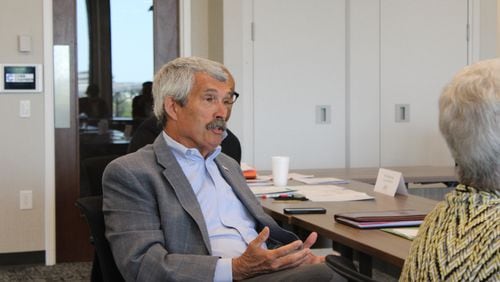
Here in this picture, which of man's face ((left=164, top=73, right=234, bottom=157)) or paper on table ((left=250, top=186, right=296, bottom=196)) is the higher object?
man's face ((left=164, top=73, right=234, bottom=157))

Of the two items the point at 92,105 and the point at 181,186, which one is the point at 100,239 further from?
the point at 92,105

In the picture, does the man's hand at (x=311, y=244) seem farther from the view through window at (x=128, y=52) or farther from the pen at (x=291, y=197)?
the view through window at (x=128, y=52)

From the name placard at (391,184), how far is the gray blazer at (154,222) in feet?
3.31

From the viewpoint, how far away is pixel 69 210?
4.88m

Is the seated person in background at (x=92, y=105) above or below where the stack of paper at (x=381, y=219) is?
above

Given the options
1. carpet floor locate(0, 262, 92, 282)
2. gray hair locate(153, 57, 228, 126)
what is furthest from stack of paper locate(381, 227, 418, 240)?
carpet floor locate(0, 262, 92, 282)

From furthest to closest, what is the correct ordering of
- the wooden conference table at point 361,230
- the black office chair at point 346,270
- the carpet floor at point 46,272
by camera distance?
the carpet floor at point 46,272, the wooden conference table at point 361,230, the black office chair at point 346,270

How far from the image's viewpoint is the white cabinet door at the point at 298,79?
4973mm

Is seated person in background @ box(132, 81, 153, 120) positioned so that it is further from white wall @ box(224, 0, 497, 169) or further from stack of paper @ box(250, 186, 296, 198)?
stack of paper @ box(250, 186, 296, 198)

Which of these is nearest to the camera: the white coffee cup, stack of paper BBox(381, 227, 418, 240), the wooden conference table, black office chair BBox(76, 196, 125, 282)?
the wooden conference table

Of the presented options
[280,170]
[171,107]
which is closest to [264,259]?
Answer: [171,107]

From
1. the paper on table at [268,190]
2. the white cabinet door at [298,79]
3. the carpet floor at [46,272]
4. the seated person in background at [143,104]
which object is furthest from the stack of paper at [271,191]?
the seated person in background at [143,104]

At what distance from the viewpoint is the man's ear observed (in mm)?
2252

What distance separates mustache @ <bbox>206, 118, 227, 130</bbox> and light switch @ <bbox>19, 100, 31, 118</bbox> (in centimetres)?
284
